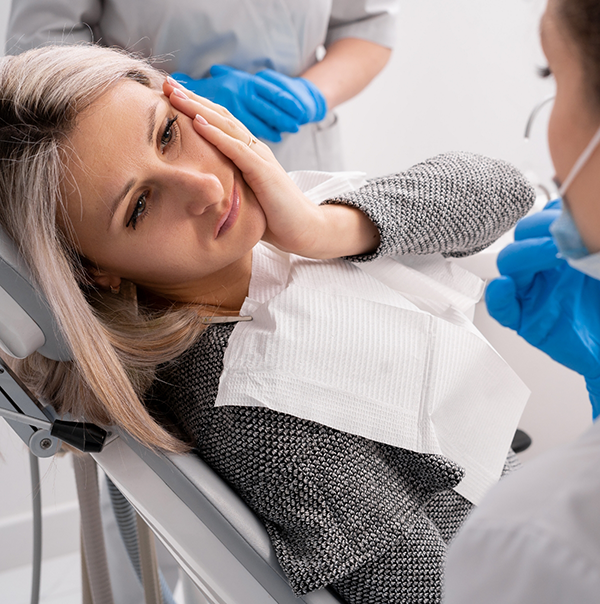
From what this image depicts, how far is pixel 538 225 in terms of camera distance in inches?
39.7

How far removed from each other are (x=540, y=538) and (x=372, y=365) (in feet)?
1.46

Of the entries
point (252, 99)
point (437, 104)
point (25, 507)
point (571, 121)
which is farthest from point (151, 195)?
point (437, 104)

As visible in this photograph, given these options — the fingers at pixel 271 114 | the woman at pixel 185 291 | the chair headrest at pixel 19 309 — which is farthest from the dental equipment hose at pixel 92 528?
the fingers at pixel 271 114

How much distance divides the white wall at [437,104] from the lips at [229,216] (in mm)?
1360

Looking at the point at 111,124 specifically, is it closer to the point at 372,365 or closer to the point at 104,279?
the point at 104,279

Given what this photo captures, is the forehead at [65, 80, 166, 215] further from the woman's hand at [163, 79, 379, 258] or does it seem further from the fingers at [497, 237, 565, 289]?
the fingers at [497, 237, 565, 289]

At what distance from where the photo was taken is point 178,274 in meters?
0.84

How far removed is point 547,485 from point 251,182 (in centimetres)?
57

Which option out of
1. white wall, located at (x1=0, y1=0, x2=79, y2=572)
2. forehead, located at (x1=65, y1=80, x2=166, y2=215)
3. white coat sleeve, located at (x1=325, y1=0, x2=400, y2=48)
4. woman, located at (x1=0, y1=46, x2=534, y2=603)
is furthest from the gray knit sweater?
white wall, located at (x1=0, y1=0, x2=79, y2=572)

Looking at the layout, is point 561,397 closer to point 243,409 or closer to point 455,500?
point 455,500

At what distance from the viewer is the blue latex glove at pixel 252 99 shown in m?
1.12

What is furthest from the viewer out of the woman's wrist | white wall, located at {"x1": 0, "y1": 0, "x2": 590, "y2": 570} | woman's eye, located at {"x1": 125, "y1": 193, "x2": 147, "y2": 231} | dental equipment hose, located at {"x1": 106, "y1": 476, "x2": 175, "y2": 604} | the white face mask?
white wall, located at {"x1": 0, "y1": 0, "x2": 590, "y2": 570}

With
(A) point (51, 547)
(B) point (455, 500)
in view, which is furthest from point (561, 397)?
(A) point (51, 547)

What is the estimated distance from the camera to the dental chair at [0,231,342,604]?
0.70 meters
